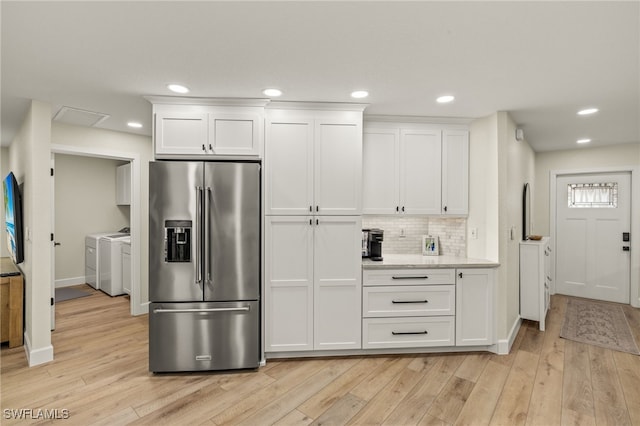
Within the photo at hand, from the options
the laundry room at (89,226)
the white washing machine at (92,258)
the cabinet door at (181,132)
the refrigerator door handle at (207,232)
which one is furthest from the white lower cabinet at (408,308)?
the white washing machine at (92,258)

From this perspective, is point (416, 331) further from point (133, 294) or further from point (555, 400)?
point (133, 294)

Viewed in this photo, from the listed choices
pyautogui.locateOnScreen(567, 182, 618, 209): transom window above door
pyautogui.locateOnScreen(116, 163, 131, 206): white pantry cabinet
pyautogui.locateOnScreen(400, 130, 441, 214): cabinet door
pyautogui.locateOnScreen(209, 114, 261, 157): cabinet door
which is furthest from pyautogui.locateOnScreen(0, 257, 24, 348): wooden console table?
pyautogui.locateOnScreen(567, 182, 618, 209): transom window above door

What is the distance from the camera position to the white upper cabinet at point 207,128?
265cm

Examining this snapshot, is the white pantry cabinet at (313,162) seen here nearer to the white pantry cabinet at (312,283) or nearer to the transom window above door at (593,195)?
the white pantry cabinet at (312,283)

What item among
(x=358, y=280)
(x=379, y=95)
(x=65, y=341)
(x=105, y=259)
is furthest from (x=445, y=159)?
(x=105, y=259)

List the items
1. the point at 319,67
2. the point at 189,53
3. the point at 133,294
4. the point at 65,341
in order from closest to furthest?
the point at 189,53 < the point at 319,67 < the point at 65,341 < the point at 133,294

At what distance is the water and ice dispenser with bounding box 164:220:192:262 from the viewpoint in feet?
8.29

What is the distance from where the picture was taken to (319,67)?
2104 millimetres

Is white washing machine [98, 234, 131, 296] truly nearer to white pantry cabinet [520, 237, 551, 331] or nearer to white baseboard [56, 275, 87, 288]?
white baseboard [56, 275, 87, 288]

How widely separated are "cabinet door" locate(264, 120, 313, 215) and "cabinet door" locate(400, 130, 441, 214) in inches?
42.3

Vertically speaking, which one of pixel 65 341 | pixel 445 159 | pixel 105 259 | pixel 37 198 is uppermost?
pixel 445 159

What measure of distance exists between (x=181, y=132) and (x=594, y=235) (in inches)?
234

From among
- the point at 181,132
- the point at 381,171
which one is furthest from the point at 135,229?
the point at 381,171

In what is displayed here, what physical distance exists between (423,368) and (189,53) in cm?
309
